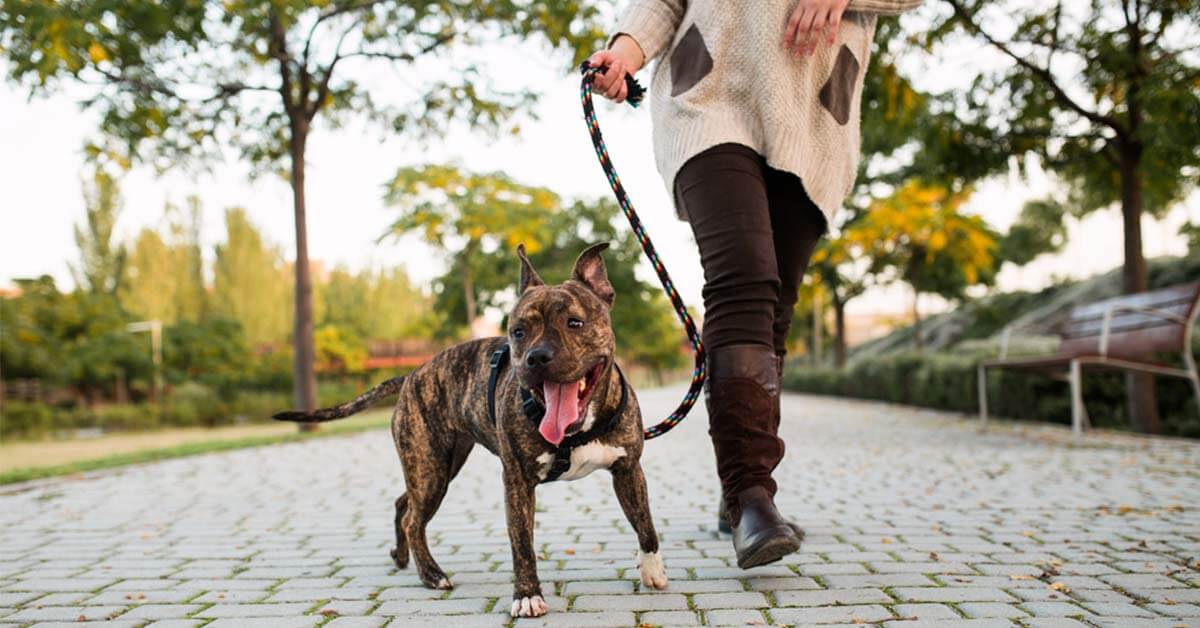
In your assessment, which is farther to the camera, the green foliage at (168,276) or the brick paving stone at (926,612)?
the green foliage at (168,276)

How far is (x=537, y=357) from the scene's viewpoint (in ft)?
8.58

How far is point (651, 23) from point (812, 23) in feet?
1.94

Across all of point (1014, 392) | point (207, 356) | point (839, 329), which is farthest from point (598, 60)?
point (207, 356)

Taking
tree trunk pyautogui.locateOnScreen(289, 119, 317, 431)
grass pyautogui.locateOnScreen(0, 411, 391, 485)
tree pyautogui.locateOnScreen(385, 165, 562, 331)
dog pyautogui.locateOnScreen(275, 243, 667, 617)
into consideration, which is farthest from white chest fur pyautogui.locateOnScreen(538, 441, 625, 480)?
tree pyautogui.locateOnScreen(385, 165, 562, 331)

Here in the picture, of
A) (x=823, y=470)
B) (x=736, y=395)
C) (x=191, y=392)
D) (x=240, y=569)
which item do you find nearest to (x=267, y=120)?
(x=823, y=470)

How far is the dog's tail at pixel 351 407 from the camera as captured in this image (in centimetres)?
334

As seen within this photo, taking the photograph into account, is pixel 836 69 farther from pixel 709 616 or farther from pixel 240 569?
pixel 240 569

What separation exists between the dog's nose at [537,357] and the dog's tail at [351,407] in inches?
39.0

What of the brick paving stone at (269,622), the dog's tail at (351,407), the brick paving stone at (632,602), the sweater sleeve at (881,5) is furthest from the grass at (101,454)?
the sweater sleeve at (881,5)

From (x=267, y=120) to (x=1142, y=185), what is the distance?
Answer: 1231 centimetres

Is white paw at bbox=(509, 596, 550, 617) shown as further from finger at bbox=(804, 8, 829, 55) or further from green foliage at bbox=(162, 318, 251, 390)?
green foliage at bbox=(162, 318, 251, 390)

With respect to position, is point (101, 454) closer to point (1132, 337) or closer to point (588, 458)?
point (588, 458)

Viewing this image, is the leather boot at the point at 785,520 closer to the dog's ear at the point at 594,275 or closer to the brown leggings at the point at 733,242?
the brown leggings at the point at 733,242

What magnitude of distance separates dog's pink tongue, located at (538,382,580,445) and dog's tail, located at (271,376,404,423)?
37.0 inches
